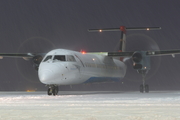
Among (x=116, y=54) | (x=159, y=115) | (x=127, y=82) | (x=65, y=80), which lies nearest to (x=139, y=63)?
(x=116, y=54)

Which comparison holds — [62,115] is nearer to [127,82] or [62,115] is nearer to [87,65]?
[87,65]

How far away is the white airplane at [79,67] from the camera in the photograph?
23.3 metres

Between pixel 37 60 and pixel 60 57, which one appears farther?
pixel 37 60

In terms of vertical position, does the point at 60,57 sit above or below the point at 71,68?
above

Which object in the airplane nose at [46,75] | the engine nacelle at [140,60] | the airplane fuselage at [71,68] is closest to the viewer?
the airplane nose at [46,75]

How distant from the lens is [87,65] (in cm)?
2744

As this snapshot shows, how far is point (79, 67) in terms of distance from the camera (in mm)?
25688

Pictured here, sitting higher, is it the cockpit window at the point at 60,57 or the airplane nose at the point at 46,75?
the cockpit window at the point at 60,57

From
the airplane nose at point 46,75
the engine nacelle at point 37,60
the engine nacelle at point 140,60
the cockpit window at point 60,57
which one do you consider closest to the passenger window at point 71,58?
the cockpit window at point 60,57

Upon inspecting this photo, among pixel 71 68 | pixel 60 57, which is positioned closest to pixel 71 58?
pixel 60 57

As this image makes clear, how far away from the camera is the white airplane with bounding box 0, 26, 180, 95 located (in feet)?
76.5

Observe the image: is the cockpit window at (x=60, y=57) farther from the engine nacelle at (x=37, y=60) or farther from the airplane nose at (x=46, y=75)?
the engine nacelle at (x=37, y=60)

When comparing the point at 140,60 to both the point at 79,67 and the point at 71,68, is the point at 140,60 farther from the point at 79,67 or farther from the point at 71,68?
the point at 71,68

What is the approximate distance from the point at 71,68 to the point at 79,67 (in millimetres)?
1240
